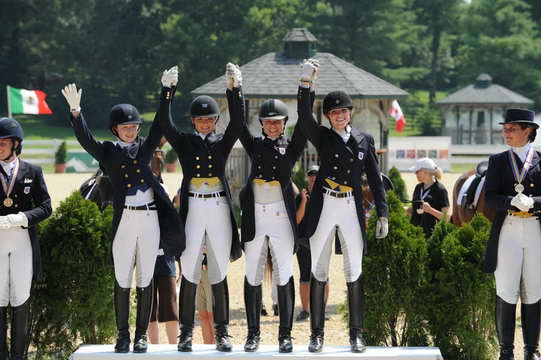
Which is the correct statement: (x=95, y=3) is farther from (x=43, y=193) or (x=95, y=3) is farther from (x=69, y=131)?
(x=43, y=193)

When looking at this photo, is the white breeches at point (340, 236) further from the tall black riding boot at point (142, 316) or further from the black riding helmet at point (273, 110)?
the tall black riding boot at point (142, 316)

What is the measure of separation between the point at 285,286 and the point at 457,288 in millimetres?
1588

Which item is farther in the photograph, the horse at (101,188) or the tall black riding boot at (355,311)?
the horse at (101,188)

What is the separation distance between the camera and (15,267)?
781 cm

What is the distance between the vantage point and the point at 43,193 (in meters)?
8.02

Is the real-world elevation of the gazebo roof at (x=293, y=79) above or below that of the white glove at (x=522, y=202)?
above

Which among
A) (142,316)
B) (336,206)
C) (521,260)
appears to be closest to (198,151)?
(336,206)

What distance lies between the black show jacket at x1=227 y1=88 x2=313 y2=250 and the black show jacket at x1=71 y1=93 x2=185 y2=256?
54 centimetres

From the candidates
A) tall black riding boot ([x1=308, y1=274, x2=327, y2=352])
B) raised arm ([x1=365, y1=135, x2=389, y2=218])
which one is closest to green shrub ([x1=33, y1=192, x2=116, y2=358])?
tall black riding boot ([x1=308, y1=274, x2=327, y2=352])

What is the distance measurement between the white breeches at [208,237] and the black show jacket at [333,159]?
0.65 metres

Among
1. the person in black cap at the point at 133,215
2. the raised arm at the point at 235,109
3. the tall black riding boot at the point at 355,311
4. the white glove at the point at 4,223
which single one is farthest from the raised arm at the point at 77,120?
the tall black riding boot at the point at 355,311

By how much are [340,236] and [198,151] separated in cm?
129

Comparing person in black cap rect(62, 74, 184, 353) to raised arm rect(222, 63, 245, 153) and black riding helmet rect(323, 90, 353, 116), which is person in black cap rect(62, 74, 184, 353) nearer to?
raised arm rect(222, 63, 245, 153)

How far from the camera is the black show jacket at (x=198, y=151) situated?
7.84m
